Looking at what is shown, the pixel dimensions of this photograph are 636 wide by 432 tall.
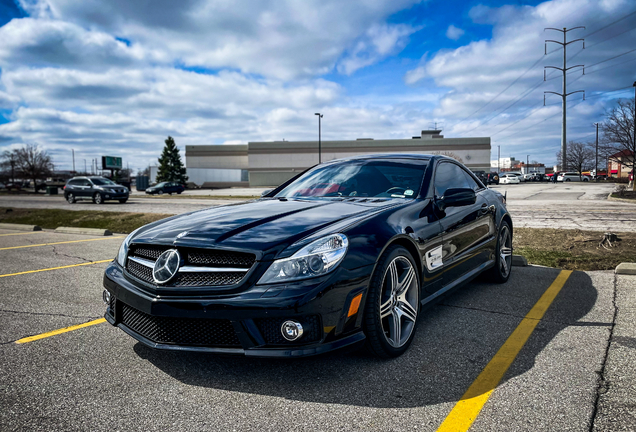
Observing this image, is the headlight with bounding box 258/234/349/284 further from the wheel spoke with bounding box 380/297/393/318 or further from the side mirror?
the side mirror

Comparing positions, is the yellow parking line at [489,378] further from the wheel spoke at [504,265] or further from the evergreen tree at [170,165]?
the evergreen tree at [170,165]

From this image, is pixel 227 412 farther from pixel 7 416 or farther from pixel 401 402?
pixel 7 416

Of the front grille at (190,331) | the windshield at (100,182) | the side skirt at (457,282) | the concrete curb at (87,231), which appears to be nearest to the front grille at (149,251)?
the front grille at (190,331)

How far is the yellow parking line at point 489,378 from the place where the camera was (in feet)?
7.47

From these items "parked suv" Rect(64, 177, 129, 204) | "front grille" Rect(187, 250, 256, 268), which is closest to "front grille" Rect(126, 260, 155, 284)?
"front grille" Rect(187, 250, 256, 268)

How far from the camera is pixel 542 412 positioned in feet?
7.64

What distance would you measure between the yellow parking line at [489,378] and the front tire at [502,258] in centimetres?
82

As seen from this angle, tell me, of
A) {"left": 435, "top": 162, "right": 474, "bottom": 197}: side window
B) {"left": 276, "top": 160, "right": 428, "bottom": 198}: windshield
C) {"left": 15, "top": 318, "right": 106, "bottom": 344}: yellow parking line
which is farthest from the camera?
{"left": 435, "top": 162, "right": 474, "bottom": 197}: side window

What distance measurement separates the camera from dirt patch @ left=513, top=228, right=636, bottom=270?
6.33 m

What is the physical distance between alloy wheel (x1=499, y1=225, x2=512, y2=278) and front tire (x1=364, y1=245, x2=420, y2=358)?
7.73 ft

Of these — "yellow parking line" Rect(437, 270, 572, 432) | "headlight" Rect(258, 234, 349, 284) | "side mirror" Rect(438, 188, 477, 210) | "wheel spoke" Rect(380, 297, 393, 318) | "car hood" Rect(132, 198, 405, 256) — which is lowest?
"yellow parking line" Rect(437, 270, 572, 432)

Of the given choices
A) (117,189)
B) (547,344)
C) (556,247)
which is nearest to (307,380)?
(547,344)

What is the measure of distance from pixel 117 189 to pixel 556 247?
77.1 feet

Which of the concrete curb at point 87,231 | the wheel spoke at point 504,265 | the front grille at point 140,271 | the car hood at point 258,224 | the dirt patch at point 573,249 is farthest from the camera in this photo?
the concrete curb at point 87,231
